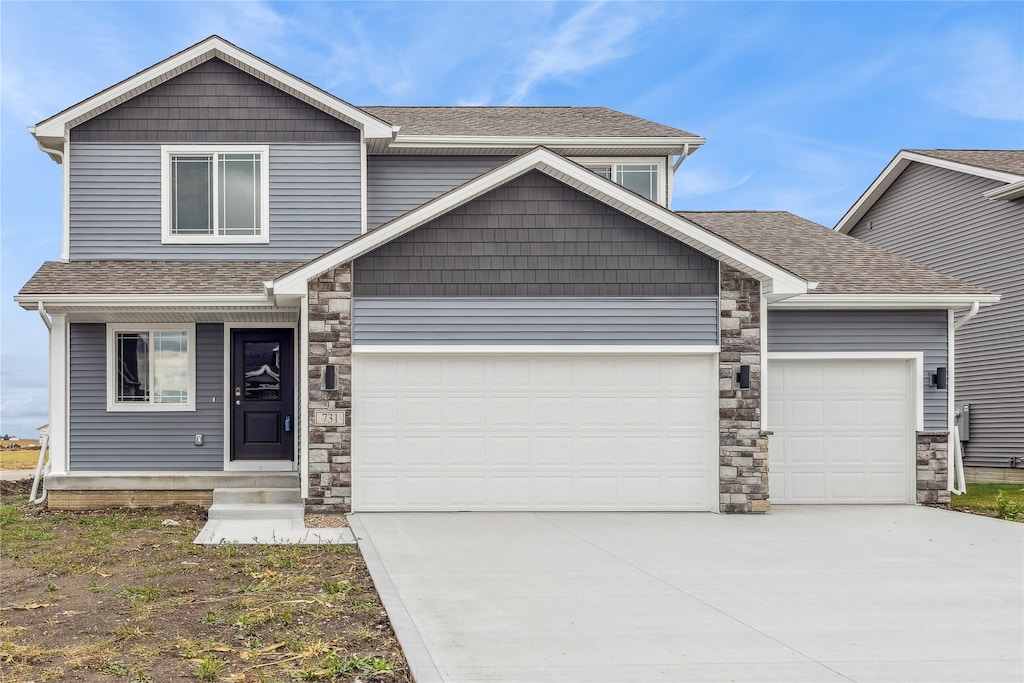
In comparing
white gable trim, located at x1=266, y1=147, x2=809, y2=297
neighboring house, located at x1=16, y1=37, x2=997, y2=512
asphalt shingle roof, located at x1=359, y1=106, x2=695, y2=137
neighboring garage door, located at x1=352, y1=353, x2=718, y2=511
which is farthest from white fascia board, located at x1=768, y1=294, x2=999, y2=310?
asphalt shingle roof, located at x1=359, y1=106, x2=695, y2=137

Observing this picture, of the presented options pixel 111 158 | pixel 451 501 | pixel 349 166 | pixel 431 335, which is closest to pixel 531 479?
pixel 451 501

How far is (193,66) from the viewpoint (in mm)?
13680

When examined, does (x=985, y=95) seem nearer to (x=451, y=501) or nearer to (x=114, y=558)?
(x=451, y=501)

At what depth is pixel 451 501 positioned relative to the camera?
38.1 ft

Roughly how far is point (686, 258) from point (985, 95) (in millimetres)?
14090

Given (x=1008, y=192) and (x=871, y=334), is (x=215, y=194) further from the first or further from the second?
(x=1008, y=192)

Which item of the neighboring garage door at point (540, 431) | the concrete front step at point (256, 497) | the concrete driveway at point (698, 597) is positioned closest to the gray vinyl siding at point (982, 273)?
the concrete driveway at point (698, 597)

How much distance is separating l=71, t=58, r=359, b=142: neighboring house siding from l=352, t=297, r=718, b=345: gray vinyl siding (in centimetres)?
384

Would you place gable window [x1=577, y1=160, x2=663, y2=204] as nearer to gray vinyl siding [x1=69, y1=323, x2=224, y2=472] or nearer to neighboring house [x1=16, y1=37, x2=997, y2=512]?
neighboring house [x1=16, y1=37, x2=997, y2=512]

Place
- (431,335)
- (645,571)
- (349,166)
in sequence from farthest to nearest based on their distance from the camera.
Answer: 1. (349,166)
2. (431,335)
3. (645,571)

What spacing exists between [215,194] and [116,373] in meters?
2.94

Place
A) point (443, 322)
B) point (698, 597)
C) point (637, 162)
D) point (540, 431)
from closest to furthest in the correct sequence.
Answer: point (698, 597)
point (443, 322)
point (540, 431)
point (637, 162)

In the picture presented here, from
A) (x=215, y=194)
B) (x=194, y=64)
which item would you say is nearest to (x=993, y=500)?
(x=215, y=194)

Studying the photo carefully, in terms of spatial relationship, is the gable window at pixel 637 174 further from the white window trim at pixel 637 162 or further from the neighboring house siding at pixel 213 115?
the neighboring house siding at pixel 213 115
